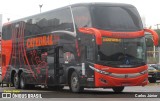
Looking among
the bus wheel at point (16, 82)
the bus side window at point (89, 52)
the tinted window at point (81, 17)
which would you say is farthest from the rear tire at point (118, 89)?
the bus wheel at point (16, 82)

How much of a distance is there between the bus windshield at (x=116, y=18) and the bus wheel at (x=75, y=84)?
2715 millimetres

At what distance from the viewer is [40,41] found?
25.7 m

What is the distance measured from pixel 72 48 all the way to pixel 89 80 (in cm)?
194

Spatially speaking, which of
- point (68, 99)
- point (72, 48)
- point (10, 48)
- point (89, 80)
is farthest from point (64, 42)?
point (10, 48)

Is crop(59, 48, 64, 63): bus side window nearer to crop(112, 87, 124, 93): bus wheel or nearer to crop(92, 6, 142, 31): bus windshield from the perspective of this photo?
crop(112, 87, 124, 93): bus wheel

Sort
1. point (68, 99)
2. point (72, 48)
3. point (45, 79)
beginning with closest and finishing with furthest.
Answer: point (68, 99)
point (72, 48)
point (45, 79)

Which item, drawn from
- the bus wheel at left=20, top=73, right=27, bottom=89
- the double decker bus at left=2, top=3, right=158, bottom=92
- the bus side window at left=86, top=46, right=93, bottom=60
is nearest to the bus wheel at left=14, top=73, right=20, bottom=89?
the bus wheel at left=20, top=73, right=27, bottom=89

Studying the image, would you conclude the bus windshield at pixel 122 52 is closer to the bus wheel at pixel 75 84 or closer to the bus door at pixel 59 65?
the bus wheel at pixel 75 84

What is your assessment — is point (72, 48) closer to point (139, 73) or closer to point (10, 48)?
point (139, 73)

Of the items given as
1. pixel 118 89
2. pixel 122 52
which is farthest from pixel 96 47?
pixel 118 89

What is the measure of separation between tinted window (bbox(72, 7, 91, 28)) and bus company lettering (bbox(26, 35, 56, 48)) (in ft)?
8.52

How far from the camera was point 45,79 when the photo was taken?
2512 cm

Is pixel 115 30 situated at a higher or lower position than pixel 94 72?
higher

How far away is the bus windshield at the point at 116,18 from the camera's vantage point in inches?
824
